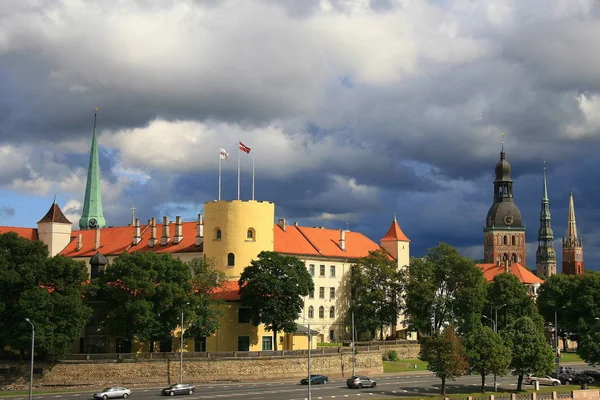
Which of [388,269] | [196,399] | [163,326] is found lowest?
[196,399]

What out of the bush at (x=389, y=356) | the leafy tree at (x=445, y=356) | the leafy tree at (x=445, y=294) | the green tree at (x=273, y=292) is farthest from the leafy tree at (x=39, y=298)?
the leafy tree at (x=445, y=294)

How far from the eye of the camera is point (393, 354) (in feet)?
384

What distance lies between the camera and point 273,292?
339ft

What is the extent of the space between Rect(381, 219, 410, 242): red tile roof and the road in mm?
43673

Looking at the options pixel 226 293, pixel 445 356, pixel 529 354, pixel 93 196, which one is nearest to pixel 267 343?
pixel 226 293

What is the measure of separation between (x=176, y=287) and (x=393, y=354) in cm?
3545

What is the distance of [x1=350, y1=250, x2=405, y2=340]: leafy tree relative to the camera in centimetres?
12519

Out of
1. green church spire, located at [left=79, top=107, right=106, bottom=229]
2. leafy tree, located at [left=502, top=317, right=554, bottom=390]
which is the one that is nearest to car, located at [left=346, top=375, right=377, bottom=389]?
leafy tree, located at [left=502, top=317, right=554, bottom=390]

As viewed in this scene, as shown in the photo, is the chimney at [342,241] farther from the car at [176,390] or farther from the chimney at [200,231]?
the car at [176,390]

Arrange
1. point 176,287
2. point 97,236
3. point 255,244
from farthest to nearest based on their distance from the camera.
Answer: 1. point 97,236
2. point 255,244
3. point 176,287

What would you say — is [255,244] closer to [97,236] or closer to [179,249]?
[179,249]

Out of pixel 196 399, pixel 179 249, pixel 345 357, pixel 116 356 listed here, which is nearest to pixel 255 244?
pixel 179 249

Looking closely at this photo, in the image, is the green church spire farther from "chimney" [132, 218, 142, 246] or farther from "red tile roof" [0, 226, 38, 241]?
"chimney" [132, 218, 142, 246]

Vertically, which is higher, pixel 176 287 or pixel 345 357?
pixel 176 287
